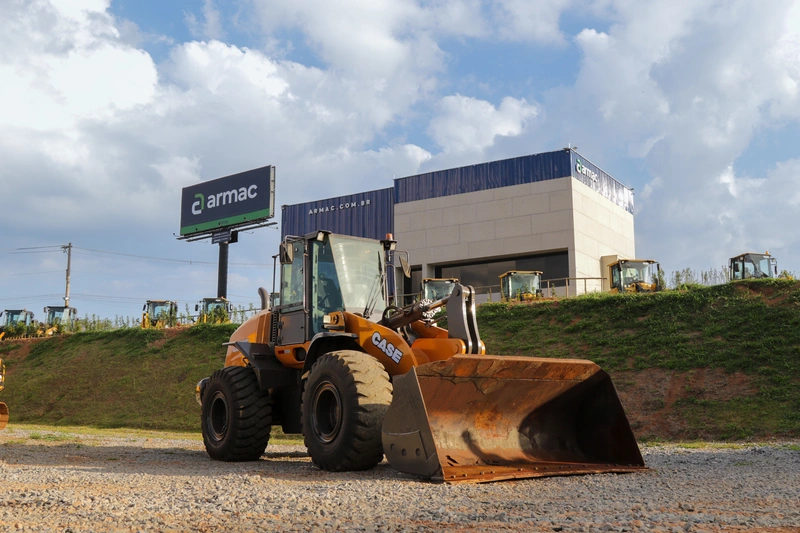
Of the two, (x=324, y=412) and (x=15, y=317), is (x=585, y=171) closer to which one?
(x=15, y=317)

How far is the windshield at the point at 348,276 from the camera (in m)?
10.1

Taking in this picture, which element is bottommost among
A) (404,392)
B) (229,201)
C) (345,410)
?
(345,410)

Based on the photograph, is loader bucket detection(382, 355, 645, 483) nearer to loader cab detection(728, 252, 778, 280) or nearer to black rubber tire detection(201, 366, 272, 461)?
black rubber tire detection(201, 366, 272, 461)

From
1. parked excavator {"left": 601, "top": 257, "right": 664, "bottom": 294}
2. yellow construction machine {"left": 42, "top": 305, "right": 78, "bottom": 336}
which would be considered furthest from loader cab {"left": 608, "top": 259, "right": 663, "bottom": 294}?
yellow construction machine {"left": 42, "top": 305, "right": 78, "bottom": 336}

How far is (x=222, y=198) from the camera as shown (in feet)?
148

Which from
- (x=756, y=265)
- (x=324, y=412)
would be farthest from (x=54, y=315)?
A: (x=324, y=412)

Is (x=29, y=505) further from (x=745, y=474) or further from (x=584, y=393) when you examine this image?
(x=745, y=474)

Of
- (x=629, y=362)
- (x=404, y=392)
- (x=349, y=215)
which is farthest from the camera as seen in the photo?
(x=349, y=215)

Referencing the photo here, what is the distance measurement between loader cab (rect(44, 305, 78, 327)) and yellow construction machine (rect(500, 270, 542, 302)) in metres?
24.2

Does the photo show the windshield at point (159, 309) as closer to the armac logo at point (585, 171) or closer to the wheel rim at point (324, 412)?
the armac logo at point (585, 171)

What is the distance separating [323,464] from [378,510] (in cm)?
283

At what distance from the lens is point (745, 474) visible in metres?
8.27

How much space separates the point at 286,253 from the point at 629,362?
13932mm

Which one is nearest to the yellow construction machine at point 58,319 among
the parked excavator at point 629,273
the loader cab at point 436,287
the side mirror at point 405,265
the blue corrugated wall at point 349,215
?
the blue corrugated wall at point 349,215
